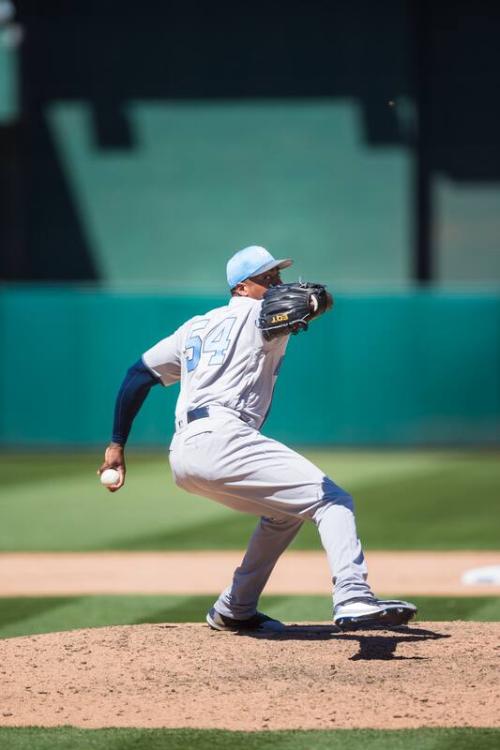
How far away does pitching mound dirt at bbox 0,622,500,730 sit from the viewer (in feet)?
17.9

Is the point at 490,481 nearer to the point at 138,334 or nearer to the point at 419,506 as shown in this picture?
the point at 419,506

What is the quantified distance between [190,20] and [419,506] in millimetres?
11606

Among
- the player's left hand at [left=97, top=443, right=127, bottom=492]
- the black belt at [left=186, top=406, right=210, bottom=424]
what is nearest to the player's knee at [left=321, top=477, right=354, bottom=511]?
the black belt at [left=186, top=406, right=210, bottom=424]

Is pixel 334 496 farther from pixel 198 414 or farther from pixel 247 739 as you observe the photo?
pixel 247 739

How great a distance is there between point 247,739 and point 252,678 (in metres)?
0.88

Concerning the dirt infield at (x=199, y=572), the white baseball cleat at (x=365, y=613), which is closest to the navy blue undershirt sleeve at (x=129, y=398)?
the white baseball cleat at (x=365, y=613)

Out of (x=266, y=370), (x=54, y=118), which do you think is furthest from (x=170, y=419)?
(x=266, y=370)

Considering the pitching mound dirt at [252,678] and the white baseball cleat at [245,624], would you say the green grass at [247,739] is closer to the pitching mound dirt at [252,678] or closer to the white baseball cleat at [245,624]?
the pitching mound dirt at [252,678]

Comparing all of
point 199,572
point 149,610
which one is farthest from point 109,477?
point 199,572

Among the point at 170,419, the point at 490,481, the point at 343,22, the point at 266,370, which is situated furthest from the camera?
the point at 343,22

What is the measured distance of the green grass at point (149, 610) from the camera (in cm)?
805

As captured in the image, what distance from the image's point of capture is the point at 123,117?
2294 centimetres

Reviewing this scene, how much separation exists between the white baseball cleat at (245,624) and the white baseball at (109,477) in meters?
1.00

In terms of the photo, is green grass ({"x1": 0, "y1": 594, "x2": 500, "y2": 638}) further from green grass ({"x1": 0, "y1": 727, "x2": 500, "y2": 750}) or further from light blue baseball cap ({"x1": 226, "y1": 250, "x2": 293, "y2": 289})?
green grass ({"x1": 0, "y1": 727, "x2": 500, "y2": 750})
